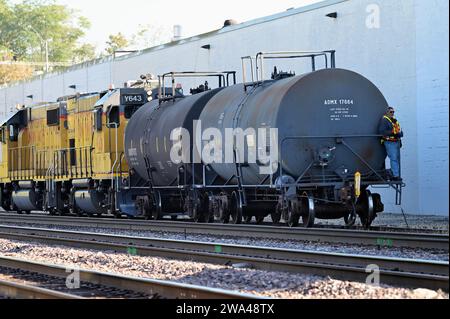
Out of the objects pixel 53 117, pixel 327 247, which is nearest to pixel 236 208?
pixel 327 247

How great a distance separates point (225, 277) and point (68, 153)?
18.1 meters

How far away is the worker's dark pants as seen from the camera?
18.7 meters

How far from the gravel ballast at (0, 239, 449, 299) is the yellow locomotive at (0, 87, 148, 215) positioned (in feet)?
30.8

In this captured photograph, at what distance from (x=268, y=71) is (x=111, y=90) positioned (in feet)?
22.9

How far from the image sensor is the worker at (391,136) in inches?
732

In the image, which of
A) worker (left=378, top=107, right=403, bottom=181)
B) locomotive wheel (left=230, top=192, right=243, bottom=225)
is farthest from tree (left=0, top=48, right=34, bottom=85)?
worker (left=378, top=107, right=403, bottom=181)

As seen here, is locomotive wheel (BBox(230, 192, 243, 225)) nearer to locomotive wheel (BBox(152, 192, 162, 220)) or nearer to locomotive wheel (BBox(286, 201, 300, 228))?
locomotive wheel (BBox(286, 201, 300, 228))

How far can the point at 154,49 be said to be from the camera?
40.5 meters

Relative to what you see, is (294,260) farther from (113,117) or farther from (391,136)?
(113,117)

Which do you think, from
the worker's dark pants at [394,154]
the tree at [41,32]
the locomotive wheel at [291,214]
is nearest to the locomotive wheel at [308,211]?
the locomotive wheel at [291,214]

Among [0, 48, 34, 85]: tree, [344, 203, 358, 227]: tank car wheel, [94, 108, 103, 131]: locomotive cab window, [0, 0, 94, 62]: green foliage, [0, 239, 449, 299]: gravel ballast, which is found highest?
[0, 0, 94, 62]: green foliage

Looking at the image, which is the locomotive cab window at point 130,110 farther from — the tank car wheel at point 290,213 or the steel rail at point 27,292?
the steel rail at point 27,292

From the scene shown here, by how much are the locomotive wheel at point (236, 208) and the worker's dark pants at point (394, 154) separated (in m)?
3.68
